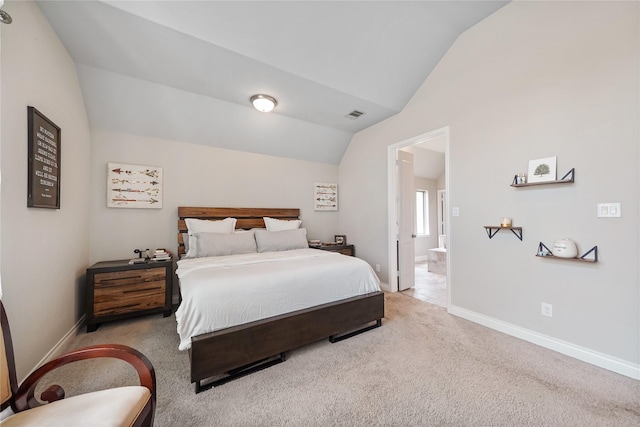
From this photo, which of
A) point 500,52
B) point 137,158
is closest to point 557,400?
point 500,52

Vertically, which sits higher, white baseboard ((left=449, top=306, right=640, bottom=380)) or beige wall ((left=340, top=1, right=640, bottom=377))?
beige wall ((left=340, top=1, right=640, bottom=377))

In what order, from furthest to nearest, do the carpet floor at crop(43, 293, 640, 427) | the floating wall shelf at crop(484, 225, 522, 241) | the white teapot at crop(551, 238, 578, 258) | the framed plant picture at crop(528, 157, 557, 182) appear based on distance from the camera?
1. the floating wall shelf at crop(484, 225, 522, 241)
2. the framed plant picture at crop(528, 157, 557, 182)
3. the white teapot at crop(551, 238, 578, 258)
4. the carpet floor at crop(43, 293, 640, 427)

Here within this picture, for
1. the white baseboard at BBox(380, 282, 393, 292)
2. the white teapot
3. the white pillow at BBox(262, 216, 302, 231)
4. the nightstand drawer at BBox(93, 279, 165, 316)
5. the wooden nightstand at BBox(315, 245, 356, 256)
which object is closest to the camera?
the white teapot

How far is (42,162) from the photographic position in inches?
74.1

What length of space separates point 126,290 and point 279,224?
207cm

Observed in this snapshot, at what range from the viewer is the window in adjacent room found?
6.98 metres

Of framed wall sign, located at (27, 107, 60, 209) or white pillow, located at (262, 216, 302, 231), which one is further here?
white pillow, located at (262, 216, 302, 231)

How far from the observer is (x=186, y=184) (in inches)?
140

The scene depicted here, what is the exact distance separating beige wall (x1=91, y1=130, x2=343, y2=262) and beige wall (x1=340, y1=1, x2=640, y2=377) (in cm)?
238

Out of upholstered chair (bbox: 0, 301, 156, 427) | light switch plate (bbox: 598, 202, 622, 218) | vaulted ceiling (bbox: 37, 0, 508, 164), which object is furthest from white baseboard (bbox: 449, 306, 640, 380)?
upholstered chair (bbox: 0, 301, 156, 427)

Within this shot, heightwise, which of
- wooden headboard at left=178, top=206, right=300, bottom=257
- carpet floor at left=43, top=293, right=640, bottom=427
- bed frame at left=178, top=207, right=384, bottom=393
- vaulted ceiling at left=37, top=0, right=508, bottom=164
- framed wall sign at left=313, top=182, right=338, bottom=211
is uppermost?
vaulted ceiling at left=37, top=0, right=508, bottom=164

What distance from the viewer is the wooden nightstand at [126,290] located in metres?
2.51

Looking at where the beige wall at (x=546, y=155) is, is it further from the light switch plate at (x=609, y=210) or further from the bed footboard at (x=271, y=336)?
the bed footboard at (x=271, y=336)

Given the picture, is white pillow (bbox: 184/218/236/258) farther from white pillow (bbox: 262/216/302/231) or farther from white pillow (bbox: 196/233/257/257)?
white pillow (bbox: 262/216/302/231)
